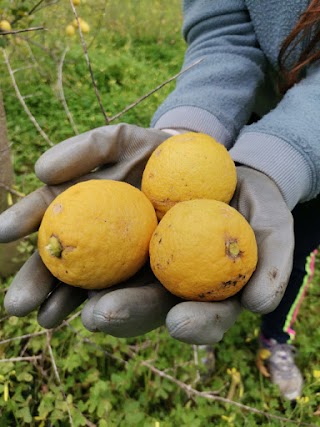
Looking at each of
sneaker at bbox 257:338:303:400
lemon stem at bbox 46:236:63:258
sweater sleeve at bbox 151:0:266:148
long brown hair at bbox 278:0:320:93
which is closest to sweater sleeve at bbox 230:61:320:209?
long brown hair at bbox 278:0:320:93

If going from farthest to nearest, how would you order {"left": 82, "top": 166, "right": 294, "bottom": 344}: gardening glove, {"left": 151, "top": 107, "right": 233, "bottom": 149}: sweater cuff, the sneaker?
the sneaker
{"left": 151, "top": 107, "right": 233, "bottom": 149}: sweater cuff
{"left": 82, "top": 166, "right": 294, "bottom": 344}: gardening glove

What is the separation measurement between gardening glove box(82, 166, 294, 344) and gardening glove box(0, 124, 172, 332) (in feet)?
0.37

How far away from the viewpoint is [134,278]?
1598 millimetres

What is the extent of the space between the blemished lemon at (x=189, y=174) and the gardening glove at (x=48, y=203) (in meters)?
0.19

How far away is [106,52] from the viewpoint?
5.59 meters

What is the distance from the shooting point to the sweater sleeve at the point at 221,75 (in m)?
2.12

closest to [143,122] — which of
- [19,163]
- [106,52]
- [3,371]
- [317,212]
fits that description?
[19,163]

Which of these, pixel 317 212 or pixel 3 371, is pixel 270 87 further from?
pixel 3 371

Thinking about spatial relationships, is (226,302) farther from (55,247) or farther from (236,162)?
(236,162)

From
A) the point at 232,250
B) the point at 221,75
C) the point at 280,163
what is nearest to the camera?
the point at 232,250

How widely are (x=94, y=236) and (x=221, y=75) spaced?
1229 mm

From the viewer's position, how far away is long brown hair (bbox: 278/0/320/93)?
70.1 inches

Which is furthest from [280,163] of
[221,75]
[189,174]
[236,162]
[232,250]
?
[221,75]

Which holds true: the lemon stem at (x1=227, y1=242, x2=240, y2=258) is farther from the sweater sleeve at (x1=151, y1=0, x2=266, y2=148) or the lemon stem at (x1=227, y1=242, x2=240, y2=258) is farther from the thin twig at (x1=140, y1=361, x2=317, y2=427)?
the thin twig at (x1=140, y1=361, x2=317, y2=427)
